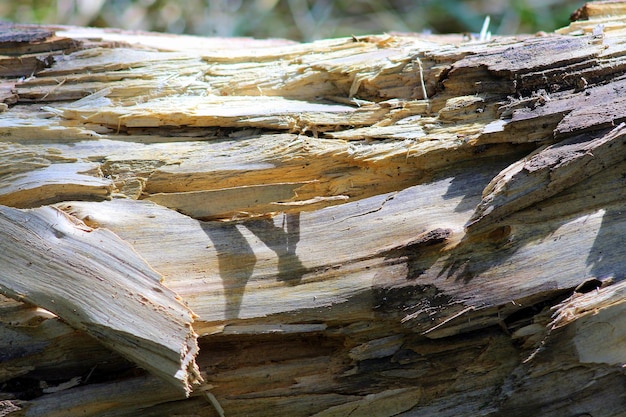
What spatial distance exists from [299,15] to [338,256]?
2.84 meters

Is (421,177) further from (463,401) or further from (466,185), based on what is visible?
(463,401)

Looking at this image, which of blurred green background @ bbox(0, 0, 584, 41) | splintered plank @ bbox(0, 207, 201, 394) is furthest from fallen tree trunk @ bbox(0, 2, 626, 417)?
blurred green background @ bbox(0, 0, 584, 41)

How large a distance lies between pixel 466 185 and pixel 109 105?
1.01 m

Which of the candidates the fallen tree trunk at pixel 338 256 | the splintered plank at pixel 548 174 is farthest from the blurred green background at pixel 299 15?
the splintered plank at pixel 548 174

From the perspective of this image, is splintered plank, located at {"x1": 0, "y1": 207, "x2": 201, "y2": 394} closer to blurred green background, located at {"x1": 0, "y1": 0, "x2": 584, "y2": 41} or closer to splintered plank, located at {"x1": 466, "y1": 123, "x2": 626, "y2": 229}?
splintered plank, located at {"x1": 466, "y1": 123, "x2": 626, "y2": 229}

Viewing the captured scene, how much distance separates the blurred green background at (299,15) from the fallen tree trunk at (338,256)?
2.29 meters

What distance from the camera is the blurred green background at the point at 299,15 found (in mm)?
3783

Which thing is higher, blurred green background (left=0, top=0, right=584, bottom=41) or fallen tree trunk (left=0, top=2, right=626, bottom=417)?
blurred green background (left=0, top=0, right=584, bottom=41)

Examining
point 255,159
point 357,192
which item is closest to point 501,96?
point 357,192

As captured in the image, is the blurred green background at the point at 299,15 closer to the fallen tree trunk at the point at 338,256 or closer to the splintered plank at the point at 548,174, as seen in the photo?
the fallen tree trunk at the point at 338,256

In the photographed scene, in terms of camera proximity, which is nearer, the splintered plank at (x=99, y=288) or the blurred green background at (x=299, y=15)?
the splintered plank at (x=99, y=288)

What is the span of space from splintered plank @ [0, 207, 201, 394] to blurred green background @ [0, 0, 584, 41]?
2534mm

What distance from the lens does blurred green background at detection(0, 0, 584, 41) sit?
3783mm

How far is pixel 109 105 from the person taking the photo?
5.73ft
